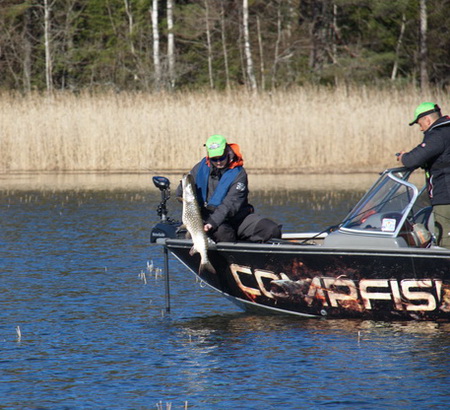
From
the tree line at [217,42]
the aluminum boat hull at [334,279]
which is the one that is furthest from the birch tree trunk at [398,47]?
the aluminum boat hull at [334,279]

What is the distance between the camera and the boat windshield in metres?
8.12

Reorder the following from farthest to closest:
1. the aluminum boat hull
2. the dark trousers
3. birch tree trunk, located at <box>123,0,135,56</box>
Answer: birch tree trunk, located at <box>123,0,135,56</box>, the dark trousers, the aluminum boat hull

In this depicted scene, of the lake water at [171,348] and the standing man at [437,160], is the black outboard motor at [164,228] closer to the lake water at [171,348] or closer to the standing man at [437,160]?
the lake water at [171,348]

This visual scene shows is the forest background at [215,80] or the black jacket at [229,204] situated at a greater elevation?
the forest background at [215,80]

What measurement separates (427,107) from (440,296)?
5.17ft

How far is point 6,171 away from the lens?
2370 cm

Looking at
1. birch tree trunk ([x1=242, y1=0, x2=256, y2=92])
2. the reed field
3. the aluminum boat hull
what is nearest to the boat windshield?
the aluminum boat hull

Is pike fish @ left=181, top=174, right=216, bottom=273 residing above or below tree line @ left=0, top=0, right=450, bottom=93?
below

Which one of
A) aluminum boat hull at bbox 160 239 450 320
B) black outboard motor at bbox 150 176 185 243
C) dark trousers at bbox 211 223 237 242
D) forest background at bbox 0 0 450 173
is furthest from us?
forest background at bbox 0 0 450 173

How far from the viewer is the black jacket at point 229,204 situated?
8.47 meters

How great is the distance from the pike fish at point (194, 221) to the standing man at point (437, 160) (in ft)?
5.61

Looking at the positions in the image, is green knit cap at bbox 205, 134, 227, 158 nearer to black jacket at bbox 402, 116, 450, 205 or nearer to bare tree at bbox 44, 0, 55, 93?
black jacket at bbox 402, 116, 450, 205

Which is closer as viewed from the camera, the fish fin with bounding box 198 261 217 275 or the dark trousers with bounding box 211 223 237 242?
the fish fin with bounding box 198 261 217 275

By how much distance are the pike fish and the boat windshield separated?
1.18 m
